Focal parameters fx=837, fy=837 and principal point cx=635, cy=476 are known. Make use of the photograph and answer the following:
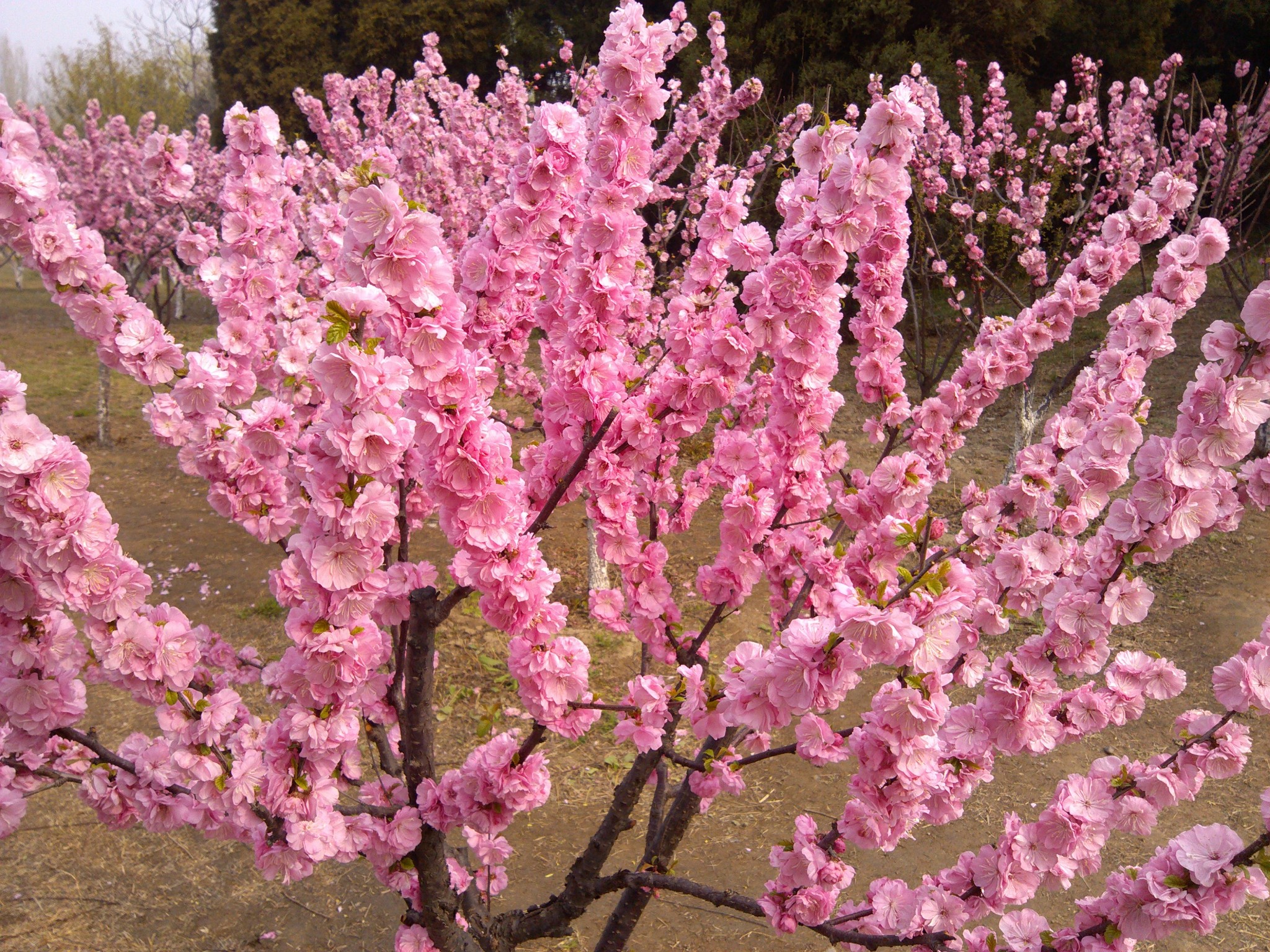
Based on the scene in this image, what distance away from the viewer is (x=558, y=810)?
4.71 m

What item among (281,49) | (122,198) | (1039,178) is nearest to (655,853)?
(1039,178)

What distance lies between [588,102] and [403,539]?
5.04 metres

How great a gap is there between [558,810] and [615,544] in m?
2.64

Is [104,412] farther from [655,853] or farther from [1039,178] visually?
[1039,178]

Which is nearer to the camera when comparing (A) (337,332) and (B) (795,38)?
(A) (337,332)

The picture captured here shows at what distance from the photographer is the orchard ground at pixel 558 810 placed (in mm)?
3754

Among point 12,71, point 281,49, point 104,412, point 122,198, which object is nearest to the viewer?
point 104,412

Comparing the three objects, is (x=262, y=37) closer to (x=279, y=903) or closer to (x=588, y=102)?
(x=588, y=102)

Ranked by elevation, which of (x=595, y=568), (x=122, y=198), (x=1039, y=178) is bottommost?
(x=595, y=568)

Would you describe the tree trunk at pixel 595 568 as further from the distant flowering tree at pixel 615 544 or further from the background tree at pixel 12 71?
the background tree at pixel 12 71

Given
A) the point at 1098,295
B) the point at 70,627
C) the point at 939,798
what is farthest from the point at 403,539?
the point at 1098,295

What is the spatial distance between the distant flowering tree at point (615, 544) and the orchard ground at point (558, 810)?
0.51 m

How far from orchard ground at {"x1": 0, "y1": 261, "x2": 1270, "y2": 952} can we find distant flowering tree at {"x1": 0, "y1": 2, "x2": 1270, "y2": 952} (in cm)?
51

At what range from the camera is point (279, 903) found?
12.8ft
